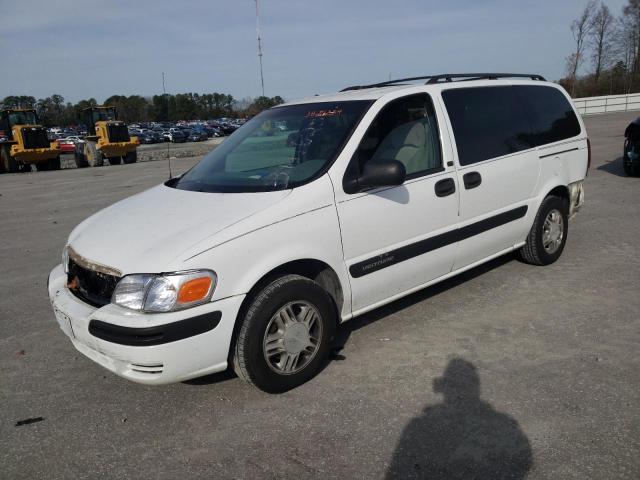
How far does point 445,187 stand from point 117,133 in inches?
878

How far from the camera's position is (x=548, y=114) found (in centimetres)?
520

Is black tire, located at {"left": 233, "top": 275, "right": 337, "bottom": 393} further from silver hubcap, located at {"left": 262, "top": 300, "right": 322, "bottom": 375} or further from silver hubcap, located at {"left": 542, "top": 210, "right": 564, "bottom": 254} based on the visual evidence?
silver hubcap, located at {"left": 542, "top": 210, "right": 564, "bottom": 254}

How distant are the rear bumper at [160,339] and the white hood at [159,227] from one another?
0.91ft

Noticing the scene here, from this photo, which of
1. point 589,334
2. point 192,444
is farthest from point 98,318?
point 589,334

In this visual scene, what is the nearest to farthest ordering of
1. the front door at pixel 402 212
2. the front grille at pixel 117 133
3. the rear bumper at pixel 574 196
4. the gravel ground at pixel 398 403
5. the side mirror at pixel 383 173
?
the gravel ground at pixel 398 403 < the side mirror at pixel 383 173 < the front door at pixel 402 212 < the rear bumper at pixel 574 196 < the front grille at pixel 117 133

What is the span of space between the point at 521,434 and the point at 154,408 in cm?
209

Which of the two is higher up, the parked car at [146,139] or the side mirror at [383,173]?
the side mirror at [383,173]

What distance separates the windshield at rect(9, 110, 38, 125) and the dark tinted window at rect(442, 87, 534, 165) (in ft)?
76.8

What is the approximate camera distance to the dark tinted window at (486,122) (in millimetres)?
4230

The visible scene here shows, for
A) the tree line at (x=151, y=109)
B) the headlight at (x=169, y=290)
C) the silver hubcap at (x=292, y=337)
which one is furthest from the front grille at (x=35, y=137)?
the tree line at (x=151, y=109)

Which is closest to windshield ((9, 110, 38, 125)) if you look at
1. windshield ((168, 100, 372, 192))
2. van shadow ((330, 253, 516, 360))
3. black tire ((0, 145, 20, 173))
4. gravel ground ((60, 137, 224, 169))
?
black tire ((0, 145, 20, 173))

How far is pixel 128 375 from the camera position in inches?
116

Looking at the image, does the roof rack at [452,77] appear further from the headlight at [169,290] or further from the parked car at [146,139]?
the parked car at [146,139]

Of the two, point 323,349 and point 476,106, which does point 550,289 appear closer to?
point 476,106
